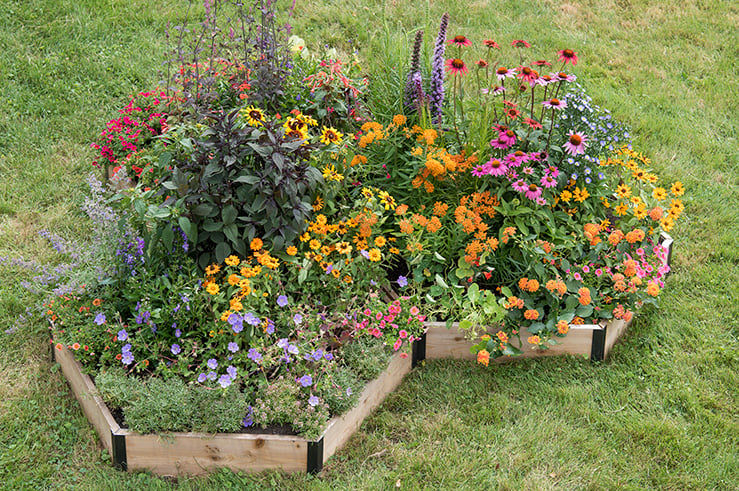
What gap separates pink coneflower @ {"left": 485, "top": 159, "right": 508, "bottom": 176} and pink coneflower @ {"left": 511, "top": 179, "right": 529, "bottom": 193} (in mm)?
81

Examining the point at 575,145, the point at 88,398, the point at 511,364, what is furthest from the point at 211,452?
the point at 575,145

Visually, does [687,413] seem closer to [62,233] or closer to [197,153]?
[197,153]

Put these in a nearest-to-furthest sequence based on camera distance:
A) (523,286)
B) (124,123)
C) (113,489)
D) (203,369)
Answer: (113,489) < (203,369) < (523,286) < (124,123)

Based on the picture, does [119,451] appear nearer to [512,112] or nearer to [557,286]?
[557,286]

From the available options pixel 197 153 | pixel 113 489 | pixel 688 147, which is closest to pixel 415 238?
pixel 197 153

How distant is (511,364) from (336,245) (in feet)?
3.47

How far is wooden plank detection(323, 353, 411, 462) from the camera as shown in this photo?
9.66 feet

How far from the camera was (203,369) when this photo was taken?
3047 mm

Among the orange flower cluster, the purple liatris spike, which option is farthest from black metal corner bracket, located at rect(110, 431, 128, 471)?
the purple liatris spike

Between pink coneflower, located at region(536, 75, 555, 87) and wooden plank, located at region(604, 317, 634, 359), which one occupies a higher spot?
pink coneflower, located at region(536, 75, 555, 87)

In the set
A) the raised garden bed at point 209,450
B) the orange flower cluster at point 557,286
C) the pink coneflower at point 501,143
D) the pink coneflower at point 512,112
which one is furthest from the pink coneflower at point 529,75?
the raised garden bed at point 209,450

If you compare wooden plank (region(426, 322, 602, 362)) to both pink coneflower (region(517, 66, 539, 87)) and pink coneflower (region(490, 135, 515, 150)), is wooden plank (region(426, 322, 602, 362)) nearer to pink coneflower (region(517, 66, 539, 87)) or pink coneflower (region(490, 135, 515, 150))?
pink coneflower (region(490, 135, 515, 150))

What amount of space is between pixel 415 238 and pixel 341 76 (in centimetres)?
133

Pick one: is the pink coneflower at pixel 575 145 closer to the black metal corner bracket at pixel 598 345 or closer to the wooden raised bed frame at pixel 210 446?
the black metal corner bracket at pixel 598 345
